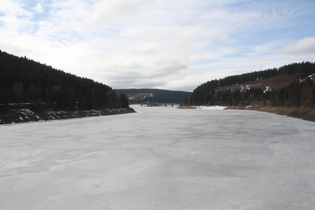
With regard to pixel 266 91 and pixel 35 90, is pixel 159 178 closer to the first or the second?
pixel 35 90

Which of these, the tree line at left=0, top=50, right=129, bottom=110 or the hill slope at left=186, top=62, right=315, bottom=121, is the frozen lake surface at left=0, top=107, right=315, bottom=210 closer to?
the hill slope at left=186, top=62, right=315, bottom=121

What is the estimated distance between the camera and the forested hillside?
7206 centimetres

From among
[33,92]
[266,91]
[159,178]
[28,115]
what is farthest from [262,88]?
[159,178]

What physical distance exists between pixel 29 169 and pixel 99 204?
14.9 feet

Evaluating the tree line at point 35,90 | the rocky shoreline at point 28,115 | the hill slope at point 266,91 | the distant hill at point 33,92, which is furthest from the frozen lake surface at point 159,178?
the tree line at point 35,90

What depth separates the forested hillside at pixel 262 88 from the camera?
72056mm

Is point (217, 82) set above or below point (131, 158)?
above

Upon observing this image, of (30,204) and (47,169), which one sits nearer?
(30,204)

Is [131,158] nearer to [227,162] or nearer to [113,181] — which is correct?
[113,181]

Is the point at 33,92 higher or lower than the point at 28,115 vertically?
higher

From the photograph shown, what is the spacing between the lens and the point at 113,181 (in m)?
7.24

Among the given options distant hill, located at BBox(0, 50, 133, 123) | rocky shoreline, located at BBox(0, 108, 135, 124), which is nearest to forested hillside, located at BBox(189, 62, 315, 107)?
rocky shoreline, located at BBox(0, 108, 135, 124)

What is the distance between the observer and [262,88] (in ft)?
454

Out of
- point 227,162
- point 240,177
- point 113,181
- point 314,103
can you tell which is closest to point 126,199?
point 113,181
